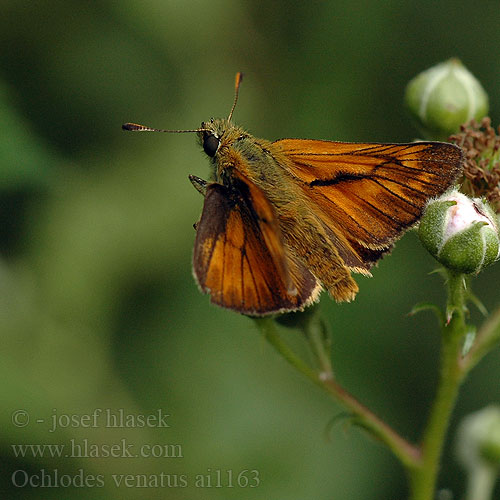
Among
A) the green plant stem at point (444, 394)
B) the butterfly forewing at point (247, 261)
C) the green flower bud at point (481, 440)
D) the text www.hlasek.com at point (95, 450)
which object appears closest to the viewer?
the butterfly forewing at point (247, 261)

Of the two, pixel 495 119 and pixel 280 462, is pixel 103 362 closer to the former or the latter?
pixel 280 462

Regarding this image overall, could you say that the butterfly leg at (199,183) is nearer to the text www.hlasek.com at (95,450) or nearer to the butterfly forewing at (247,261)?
the butterfly forewing at (247,261)

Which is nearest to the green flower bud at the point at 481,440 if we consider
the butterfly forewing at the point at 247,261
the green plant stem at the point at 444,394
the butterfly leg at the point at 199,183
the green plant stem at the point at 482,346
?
the green plant stem at the point at 444,394

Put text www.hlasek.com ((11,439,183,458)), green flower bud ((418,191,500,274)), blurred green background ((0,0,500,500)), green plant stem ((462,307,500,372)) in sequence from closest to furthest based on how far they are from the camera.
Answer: green flower bud ((418,191,500,274)), green plant stem ((462,307,500,372)), text www.hlasek.com ((11,439,183,458)), blurred green background ((0,0,500,500))

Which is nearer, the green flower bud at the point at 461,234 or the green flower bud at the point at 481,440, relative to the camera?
the green flower bud at the point at 461,234

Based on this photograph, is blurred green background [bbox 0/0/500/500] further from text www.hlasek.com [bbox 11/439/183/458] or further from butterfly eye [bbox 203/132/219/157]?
butterfly eye [bbox 203/132/219/157]

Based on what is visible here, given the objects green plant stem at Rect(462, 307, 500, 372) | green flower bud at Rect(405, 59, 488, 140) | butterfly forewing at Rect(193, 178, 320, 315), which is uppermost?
green flower bud at Rect(405, 59, 488, 140)

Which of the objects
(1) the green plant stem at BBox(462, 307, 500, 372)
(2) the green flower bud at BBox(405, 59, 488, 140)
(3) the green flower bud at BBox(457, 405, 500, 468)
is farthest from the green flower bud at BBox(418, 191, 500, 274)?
(3) the green flower bud at BBox(457, 405, 500, 468)

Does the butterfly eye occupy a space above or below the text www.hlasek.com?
above

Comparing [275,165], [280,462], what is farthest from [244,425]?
[275,165]
